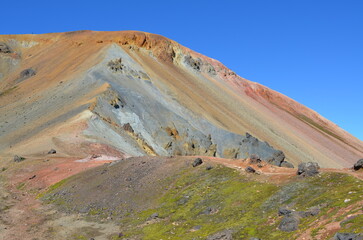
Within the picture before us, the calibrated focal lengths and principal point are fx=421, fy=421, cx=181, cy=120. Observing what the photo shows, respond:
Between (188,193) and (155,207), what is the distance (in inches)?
93.4

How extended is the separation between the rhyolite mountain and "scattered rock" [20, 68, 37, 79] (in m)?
0.33

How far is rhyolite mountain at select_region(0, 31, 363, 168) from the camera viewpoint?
186 ft

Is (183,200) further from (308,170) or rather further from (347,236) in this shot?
(347,236)

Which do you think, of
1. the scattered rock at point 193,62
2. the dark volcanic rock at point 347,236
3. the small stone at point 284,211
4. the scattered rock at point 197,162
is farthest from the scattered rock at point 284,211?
the scattered rock at point 193,62

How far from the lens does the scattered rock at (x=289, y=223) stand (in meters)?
18.5

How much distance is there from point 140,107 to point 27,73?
4875 cm

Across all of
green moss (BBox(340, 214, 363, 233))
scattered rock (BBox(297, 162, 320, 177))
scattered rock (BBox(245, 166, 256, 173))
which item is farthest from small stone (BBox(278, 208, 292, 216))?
scattered rock (BBox(245, 166, 256, 173))

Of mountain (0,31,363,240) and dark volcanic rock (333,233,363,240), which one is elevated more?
mountain (0,31,363,240)

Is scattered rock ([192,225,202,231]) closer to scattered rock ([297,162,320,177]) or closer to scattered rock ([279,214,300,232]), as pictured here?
scattered rock ([279,214,300,232])

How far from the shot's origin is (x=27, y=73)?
10431 cm

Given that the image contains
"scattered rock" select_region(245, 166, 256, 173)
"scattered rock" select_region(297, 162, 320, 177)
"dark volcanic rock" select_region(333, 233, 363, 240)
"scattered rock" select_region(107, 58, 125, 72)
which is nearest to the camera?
"dark volcanic rock" select_region(333, 233, 363, 240)

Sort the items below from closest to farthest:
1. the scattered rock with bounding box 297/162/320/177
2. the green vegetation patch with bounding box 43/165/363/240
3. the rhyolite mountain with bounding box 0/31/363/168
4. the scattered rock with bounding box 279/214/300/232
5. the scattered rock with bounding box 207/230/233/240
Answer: the scattered rock with bounding box 279/214/300/232
the green vegetation patch with bounding box 43/165/363/240
the scattered rock with bounding box 207/230/233/240
the scattered rock with bounding box 297/162/320/177
the rhyolite mountain with bounding box 0/31/363/168

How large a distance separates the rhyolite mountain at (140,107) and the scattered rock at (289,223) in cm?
3228

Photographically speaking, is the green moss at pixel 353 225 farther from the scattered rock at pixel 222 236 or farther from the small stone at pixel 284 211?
the scattered rock at pixel 222 236
